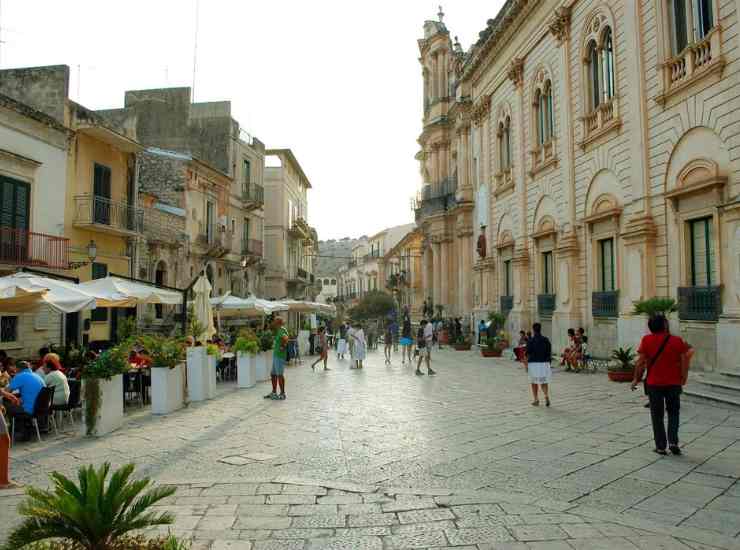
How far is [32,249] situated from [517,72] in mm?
17783

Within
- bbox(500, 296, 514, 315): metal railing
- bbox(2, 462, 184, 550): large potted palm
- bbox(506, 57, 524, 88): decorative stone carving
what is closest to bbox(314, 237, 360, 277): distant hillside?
bbox(500, 296, 514, 315): metal railing

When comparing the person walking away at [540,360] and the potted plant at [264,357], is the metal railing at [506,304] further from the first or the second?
the person walking away at [540,360]

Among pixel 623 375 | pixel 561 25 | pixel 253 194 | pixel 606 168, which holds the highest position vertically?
pixel 561 25

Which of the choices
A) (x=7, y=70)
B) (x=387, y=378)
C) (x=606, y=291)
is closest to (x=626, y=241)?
(x=606, y=291)

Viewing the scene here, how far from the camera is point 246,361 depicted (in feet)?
45.3

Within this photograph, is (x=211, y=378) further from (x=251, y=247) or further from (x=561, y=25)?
(x=251, y=247)

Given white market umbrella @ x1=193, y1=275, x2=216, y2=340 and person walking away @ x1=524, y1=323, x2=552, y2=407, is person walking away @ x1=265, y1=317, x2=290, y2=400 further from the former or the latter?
person walking away @ x1=524, y1=323, x2=552, y2=407

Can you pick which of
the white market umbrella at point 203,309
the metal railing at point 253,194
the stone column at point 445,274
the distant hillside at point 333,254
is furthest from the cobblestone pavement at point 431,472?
the distant hillside at point 333,254

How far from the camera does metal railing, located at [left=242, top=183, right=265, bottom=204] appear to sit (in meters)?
35.2

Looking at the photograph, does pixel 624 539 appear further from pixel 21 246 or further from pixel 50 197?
pixel 50 197

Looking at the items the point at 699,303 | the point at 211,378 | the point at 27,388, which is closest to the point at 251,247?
the point at 211,378

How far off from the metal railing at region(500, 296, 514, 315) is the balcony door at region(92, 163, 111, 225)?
15448 mm

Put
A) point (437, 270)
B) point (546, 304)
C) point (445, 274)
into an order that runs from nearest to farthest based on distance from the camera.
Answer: point (546, 304) < point (445, 274) < point (437, 270)

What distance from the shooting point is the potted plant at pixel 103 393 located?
8.26 m
